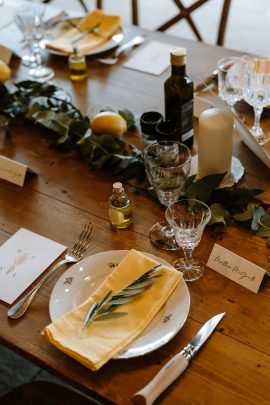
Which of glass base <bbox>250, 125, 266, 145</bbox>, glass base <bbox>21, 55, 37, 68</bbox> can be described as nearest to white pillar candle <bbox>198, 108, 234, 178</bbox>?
glass base <bbox>250, 125, 266, 145</bbox>

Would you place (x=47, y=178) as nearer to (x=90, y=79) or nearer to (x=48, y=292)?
(x=48, y=292)

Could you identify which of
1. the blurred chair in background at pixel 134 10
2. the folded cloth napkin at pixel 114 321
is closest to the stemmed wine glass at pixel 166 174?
the folded cloth napkin at pixel 114 321

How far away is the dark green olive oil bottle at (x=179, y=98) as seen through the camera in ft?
3.93

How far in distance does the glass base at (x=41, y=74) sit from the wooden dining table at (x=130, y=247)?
0.04 m

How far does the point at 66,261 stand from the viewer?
1.03 meters

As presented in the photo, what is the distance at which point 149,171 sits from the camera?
3.54ft

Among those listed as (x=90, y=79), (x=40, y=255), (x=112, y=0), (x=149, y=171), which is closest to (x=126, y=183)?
(x=149, y=171)

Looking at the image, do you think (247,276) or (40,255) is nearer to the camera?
(247,276)

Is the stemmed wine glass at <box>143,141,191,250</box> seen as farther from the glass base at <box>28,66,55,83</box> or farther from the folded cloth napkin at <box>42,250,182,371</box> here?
the glass base at <box>28,66,55,83</box>

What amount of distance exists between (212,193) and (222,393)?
459mm

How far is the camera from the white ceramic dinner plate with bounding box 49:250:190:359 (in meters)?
0.85

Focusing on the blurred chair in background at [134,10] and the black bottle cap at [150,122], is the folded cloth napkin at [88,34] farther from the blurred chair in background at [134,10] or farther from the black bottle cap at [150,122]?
the black bottle cap at [150,122]

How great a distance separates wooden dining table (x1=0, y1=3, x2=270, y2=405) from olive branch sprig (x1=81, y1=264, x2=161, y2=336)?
76 mm

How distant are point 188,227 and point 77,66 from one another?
824 mm
